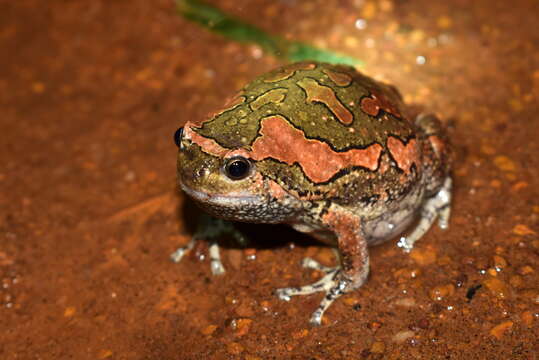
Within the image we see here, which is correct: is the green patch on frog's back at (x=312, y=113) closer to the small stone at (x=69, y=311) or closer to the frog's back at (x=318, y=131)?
the frog's back at (x=318, y=131)

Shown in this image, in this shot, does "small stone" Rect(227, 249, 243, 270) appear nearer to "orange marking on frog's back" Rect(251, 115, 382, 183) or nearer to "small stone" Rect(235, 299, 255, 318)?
"small stone" Rect(235, 299, 255, 318)

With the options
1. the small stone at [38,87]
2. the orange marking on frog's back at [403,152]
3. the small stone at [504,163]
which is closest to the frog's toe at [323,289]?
the orange marking on frog's back at [403,152]

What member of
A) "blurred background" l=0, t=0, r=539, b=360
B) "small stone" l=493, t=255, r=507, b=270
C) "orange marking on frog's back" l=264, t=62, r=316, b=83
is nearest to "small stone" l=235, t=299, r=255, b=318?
"blurred background" l=0, t=0, r=539, b=360

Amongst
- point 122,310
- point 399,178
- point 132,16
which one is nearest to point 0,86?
point 132,16

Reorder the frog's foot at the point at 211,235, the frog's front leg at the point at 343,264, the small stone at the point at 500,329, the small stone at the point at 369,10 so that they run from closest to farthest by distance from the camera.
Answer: the small stone at the point at 500,329, the frog's front leg at the point at 343,264, the frog's foot at the point at 211,235, the small stone at the point at 369,10

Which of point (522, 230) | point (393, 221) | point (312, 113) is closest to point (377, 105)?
point (312, 113)

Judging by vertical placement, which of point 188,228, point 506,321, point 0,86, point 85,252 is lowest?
point 0,86

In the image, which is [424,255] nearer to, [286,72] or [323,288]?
[323,288]

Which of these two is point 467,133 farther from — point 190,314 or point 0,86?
point 0,86
